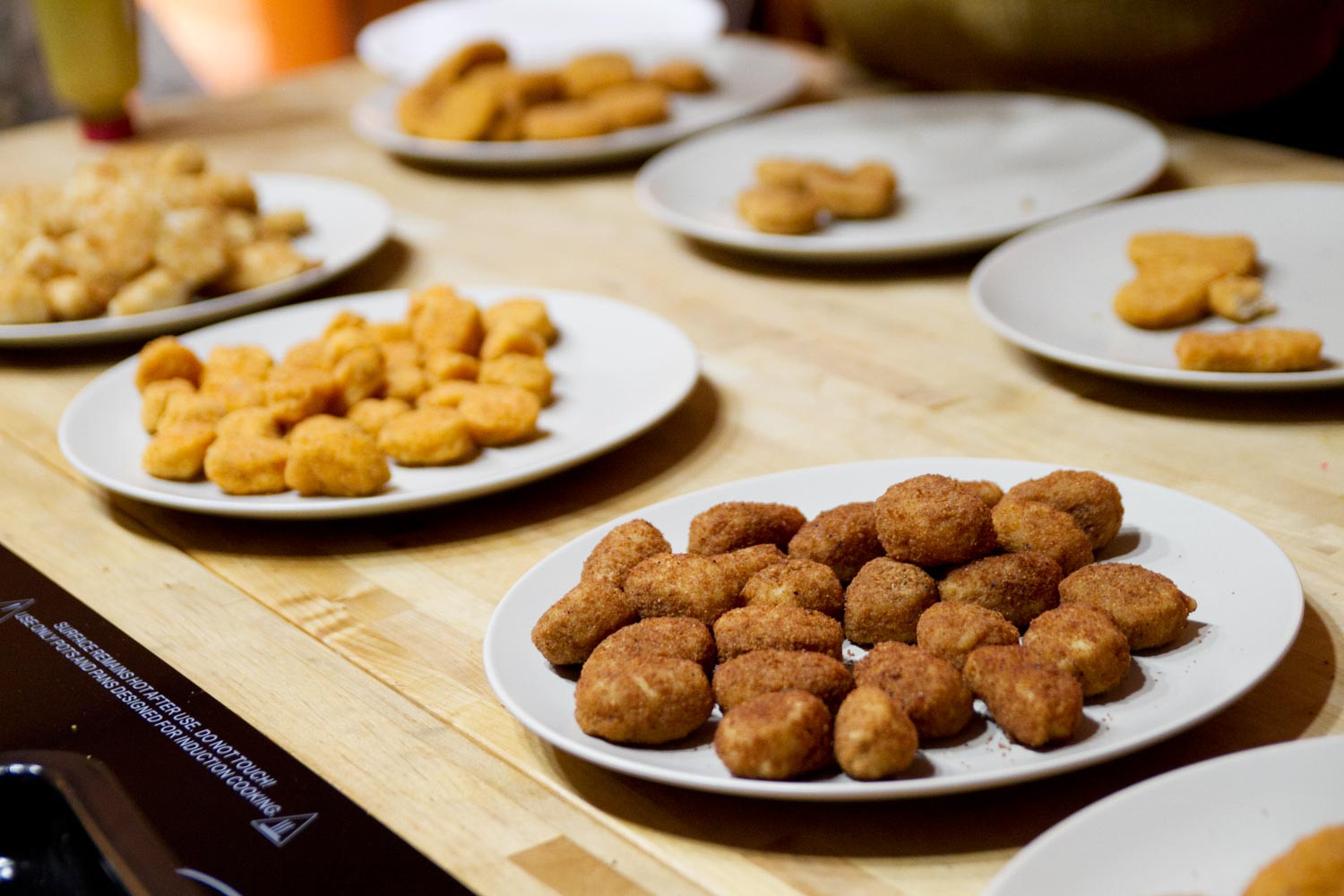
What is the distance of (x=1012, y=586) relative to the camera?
899 millimetres

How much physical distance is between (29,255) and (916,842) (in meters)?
1.35

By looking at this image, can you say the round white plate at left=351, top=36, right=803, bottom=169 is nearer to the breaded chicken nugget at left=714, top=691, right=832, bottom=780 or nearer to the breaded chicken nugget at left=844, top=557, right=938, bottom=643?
the breaded chicken nugget at left=844, top=557, right=938, bottom=643

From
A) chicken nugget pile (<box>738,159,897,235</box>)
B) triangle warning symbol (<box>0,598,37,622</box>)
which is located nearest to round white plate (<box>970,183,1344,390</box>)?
chicken nugget pile (<box>738,159,897,235</box>)

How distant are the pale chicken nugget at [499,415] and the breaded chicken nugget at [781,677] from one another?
48 cm

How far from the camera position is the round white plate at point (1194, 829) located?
26.2 inches

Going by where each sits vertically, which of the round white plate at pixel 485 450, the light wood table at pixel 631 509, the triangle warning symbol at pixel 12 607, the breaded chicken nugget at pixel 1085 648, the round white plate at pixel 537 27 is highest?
the round white plate at pixel 537 27

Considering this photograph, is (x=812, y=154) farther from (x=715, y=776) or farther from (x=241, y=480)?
(x=715, y=776)

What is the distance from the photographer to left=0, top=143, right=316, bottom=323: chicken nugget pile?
1.64m

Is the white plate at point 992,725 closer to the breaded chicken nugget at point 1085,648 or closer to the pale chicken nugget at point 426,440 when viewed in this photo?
the breaded chicken nugget at point 1085,648

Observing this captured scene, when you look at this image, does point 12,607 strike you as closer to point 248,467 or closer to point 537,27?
point 248,467

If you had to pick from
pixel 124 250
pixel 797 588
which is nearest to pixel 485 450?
pixel 797 588

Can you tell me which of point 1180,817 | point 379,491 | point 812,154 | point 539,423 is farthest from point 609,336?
point 1180,817

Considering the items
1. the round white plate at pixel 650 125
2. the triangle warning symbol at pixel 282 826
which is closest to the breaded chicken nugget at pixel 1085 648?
the triangle warning symbol at pixel 282 826

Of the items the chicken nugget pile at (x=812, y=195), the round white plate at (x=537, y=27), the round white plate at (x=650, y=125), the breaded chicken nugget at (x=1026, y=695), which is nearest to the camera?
the breaded chicken nugget at (x=1026, y=695)
